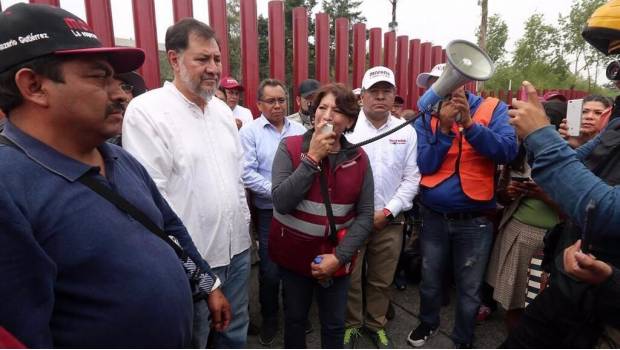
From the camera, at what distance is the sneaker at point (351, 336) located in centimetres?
294

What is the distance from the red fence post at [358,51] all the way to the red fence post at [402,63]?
3.51 feet

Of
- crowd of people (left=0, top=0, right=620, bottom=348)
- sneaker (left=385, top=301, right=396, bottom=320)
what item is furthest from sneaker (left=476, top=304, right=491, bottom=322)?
sneaker (left=385, top=301, right=396, bottom=320)

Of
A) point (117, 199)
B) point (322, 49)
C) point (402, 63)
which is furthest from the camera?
point (402, 63)

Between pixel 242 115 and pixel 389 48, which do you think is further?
pixel 389 48

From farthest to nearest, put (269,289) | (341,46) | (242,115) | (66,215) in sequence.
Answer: (341,46), (242,115), (269,289), (66,215)

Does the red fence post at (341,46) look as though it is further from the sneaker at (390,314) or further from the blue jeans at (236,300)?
the blue jeans at (236,300)

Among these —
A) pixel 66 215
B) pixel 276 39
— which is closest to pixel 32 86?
pixel 66 215

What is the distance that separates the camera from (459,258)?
2.77 meters

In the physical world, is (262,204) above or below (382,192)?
below

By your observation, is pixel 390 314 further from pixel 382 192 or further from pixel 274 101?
pixel 274 101

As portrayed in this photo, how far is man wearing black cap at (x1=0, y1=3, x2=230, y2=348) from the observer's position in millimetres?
887

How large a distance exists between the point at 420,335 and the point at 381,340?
0.33m

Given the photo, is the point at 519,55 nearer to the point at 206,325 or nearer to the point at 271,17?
the point at 271,17

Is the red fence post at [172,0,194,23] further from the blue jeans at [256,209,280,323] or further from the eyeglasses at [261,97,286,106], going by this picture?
the blue jeans at [256,209,280,323]
